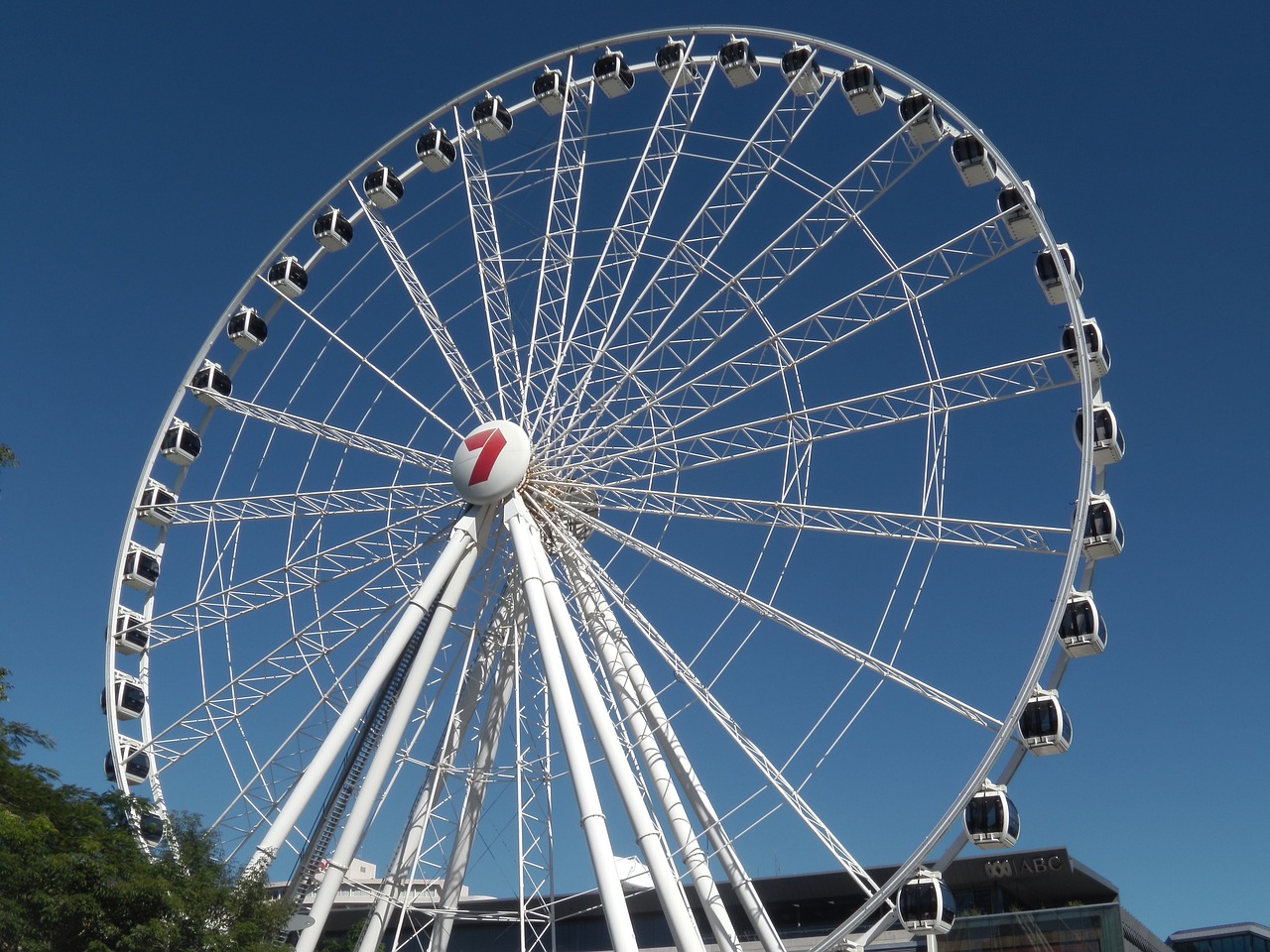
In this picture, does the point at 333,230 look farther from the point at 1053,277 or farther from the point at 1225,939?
the point at 1225,939

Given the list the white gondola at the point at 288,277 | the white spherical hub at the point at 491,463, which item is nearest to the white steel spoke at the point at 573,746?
the white spherical hub at the point at 491,463

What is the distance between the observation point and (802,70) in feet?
107

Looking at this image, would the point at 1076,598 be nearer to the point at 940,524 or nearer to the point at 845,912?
the point at 940,524

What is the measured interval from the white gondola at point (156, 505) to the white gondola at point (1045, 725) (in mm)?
19807

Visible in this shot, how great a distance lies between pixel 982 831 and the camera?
24.2 m

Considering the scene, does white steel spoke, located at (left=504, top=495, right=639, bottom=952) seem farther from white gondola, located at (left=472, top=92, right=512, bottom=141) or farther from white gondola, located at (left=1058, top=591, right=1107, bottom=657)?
white gondola, located at (left=472, top=92, right=512, bottom=141)

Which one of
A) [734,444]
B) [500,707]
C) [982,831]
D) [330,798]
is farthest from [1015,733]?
[330,798]

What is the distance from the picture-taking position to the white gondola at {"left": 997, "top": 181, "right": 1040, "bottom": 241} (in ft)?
97.2

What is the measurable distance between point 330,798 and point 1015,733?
13.4 meters

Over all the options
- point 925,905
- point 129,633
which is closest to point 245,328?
point 129,633

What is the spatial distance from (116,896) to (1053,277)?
20.7m

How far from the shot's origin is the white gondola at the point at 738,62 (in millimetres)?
33875

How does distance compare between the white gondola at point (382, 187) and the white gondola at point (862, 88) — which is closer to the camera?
the white gondola at point (862, 88)

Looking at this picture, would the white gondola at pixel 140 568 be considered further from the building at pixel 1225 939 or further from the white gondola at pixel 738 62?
the building at pixel 1225 939
